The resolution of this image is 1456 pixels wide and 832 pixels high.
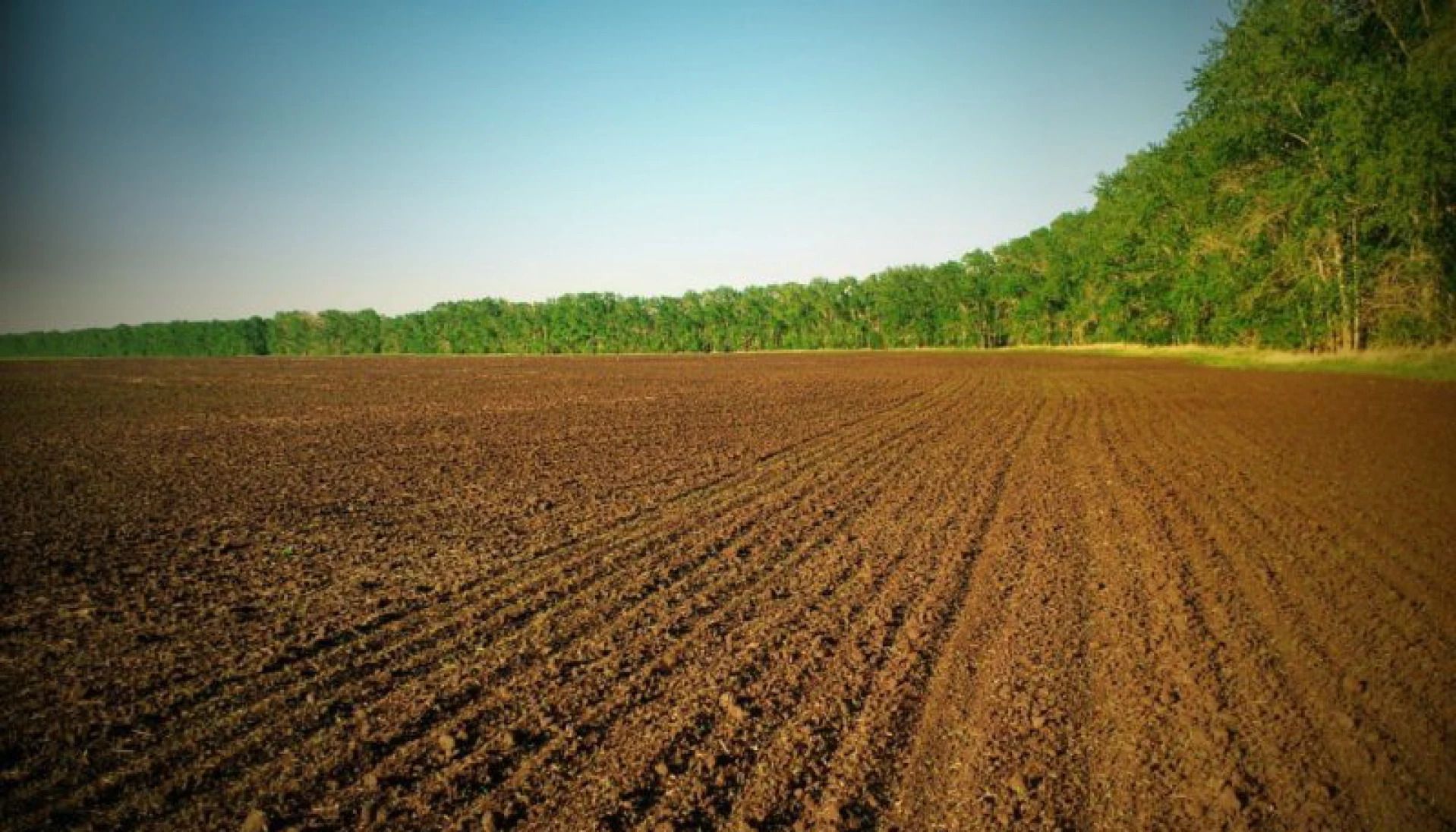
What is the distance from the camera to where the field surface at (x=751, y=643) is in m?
3.58

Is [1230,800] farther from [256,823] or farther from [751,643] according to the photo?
[256,823]

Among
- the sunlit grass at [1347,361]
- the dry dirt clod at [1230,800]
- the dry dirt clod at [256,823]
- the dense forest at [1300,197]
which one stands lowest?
the dry dirt clod at [1230,800]

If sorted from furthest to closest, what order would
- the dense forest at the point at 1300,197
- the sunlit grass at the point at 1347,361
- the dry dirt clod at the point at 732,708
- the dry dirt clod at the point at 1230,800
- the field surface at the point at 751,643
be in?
the dense forest at the point at 1300,197
the sunlit grass at the point at 1347,361
the dry dirt clod at the point at 732,708
the field surface at the point at 751,643
the dry dirt clod at the point at 1230,800

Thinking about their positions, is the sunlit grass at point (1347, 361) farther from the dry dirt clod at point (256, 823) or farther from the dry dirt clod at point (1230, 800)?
the dry dirt clod at point (256, 823)

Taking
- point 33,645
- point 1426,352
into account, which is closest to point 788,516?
point 33,645

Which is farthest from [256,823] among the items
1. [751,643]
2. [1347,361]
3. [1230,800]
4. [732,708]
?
[1347,361]

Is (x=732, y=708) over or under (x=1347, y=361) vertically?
under

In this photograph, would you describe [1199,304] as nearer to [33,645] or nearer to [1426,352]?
[1426,352]

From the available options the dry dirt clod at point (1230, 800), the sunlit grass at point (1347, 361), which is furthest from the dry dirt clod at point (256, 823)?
the sunlit grass at point (1347, 361)

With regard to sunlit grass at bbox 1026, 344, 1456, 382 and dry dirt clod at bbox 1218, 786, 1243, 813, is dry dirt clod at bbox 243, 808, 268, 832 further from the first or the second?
sunlit grass at bbox 1026, 344, 1456, 382

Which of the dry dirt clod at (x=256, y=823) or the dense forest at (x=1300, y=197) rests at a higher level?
the dense forest at (x=1300, y=197)

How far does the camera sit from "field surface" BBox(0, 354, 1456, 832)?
3582mm

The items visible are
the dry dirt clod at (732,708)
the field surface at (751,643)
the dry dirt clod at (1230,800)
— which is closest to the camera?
the dry dirt clod at (1230,800)

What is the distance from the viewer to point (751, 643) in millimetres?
5375
